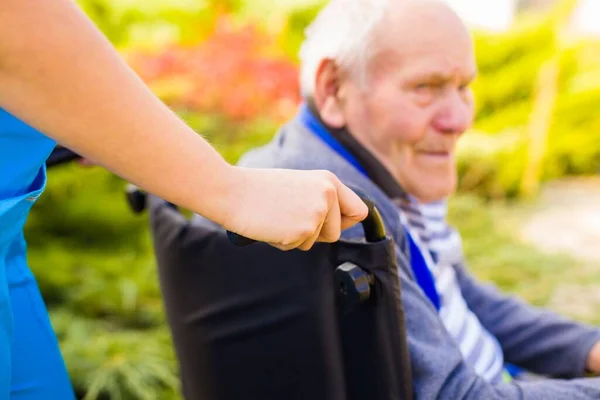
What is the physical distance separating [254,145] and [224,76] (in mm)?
466

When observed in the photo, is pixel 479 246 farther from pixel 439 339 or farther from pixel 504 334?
pixel 439 339

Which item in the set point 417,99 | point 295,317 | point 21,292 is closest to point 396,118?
point 417,99

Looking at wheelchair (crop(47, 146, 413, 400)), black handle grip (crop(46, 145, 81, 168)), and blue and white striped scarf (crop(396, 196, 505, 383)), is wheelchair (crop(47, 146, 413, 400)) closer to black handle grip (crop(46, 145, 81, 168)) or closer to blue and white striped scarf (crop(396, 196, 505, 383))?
black handle grip (crop(46, 145, 81, 168))

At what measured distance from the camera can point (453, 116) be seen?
1.52 metres

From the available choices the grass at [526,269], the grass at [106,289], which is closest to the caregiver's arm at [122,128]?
the grass at [106,289]

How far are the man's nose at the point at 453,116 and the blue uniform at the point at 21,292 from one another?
36.3 inches

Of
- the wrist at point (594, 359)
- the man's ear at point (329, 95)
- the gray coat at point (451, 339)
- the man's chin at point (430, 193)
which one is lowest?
the wrist at point (594, 359)

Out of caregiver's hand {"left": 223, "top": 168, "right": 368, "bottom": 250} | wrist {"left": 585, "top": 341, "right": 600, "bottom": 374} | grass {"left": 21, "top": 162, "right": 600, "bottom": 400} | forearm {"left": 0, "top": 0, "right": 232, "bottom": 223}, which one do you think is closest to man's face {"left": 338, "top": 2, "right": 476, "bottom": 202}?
wrist {"left": 585, "top": 341, "right": 600, "bottom": 374}

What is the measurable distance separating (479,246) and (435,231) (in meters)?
3.29

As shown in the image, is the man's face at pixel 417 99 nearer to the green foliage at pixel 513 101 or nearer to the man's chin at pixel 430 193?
the man's chin at pixel 430 193

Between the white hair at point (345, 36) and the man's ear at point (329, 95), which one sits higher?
the white hair at point (345, 36)

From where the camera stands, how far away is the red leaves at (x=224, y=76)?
395 centimetres

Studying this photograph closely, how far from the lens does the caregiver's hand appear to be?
734 millimetres

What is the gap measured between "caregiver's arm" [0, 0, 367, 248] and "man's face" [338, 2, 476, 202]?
29.4 inches
